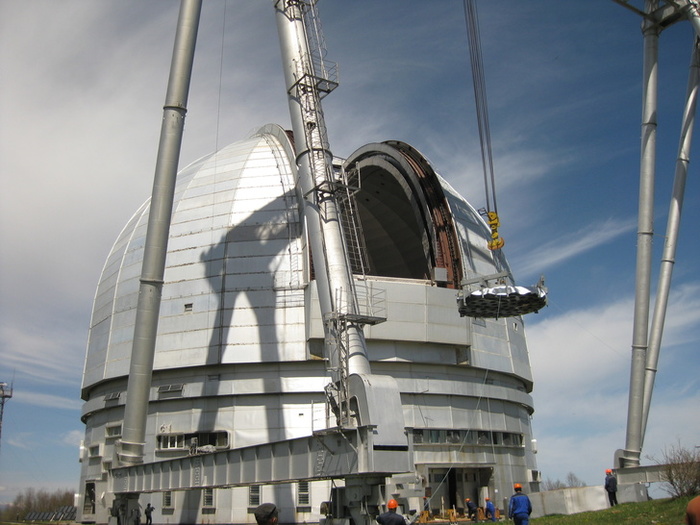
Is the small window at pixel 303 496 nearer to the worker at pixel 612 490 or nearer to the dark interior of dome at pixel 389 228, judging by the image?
the worker at pixel 612 490

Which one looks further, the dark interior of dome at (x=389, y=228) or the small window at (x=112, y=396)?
the dark interior of dome at (x=389, y=228)

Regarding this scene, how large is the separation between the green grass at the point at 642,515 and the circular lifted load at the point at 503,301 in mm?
7071

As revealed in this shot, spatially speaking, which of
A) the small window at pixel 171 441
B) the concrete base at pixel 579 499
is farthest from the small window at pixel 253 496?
the concrete base at pixel 579 499

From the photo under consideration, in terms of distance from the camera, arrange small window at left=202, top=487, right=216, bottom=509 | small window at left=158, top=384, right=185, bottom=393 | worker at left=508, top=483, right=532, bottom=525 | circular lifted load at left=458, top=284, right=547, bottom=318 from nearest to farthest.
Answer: worker at left=508, top=483, right=532, bottom=525 < circular lifted load at left=458, top=284, right=547, bottom=318 < small window at left=202, top=487, right=216, bottom=509 < small window at left=158, top=384, right=185, bottom=393

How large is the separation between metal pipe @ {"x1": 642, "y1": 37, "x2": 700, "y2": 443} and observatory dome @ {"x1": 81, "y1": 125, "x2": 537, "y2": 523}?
970cm

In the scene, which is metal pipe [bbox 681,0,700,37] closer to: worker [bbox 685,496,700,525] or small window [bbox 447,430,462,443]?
small window [bbox 447,430,462,443]

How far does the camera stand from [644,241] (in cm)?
2425

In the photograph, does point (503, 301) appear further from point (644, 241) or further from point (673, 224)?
point (673, 224)

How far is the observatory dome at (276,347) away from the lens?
29.5m

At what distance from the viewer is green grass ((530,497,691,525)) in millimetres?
15484

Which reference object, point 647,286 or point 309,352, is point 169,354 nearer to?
point 309,352

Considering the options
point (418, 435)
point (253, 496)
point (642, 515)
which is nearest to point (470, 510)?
point (418, 435)

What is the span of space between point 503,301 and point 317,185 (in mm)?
7697

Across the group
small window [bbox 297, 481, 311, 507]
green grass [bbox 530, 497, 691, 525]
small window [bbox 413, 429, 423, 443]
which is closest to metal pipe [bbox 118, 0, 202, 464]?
small window [bbox 297, 481, 311, 507]
